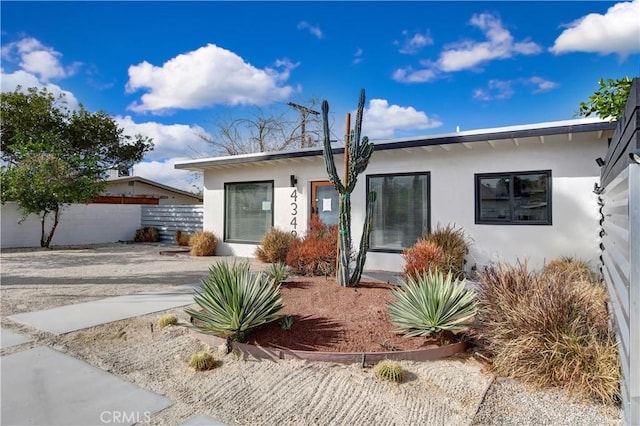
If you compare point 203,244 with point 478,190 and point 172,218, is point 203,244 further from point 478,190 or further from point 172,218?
point 478,190

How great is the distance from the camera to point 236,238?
462 inches

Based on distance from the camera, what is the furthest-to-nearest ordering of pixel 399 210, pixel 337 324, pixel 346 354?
pixel 399 210 → pixel 337 324 → pixel 346 354

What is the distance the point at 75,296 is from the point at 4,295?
119 cm

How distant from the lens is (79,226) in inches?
603

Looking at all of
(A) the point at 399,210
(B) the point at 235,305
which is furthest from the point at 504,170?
(B) the point at 235,305

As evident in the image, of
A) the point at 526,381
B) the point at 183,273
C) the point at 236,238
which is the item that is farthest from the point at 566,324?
the point at 236,238

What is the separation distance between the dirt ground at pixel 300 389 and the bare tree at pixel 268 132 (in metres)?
18.2

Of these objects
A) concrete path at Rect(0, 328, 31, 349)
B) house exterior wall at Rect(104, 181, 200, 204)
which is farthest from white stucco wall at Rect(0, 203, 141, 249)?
concrete path at Rect(0, 328, 31, 349)

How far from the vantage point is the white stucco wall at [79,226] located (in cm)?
1373

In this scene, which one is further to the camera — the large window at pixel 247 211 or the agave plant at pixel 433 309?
the large window at pixel 247 211

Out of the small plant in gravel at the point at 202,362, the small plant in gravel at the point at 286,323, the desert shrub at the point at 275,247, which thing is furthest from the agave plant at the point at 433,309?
the desert shrub at the point at 275,247

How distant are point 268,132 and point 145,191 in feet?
26.0

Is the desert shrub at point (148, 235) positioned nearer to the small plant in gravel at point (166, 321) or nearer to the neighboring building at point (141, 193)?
the neighboring building at point (141, 193)

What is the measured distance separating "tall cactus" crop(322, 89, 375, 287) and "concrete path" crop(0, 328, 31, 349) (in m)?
3.84
